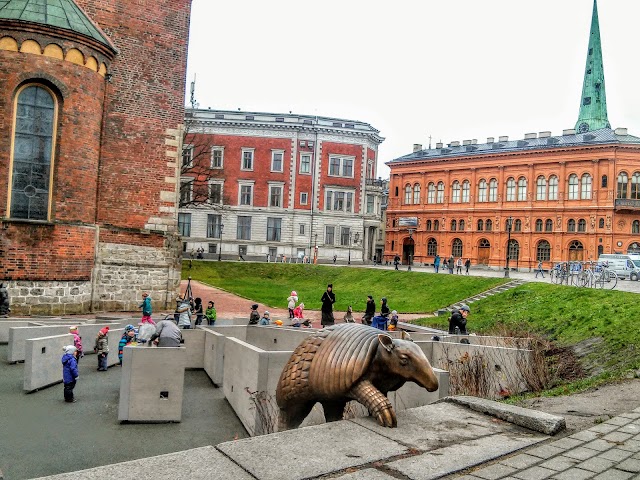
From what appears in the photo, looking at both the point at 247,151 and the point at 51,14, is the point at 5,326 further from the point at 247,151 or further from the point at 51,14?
the point at 247,151

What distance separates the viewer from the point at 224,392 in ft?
43.1

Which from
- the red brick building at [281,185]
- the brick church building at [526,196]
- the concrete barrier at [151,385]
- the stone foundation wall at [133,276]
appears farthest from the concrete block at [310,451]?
the red brick building at [281,185]

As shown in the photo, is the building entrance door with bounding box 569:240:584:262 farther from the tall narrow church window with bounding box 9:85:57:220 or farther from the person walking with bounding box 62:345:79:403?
the person walking with bounding box 62:345:79:403

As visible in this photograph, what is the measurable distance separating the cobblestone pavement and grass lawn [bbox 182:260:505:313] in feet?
84.0

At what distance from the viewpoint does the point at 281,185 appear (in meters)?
59.5

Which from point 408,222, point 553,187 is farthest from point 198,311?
point 408,222

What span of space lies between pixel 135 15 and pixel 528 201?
46.6m

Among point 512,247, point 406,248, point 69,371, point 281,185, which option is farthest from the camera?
point 406,248

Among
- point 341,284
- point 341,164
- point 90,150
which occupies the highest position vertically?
point 341,164

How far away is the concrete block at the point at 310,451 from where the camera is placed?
14.0ft

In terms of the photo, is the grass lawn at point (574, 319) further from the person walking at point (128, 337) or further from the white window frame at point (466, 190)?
the white window frame at point (466, 190)

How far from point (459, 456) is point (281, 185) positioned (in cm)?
5553

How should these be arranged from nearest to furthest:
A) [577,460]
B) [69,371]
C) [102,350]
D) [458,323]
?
[577,460]
[69,371]
[102,350]
[458,323]

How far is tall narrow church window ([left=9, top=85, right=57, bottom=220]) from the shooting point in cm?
1956
